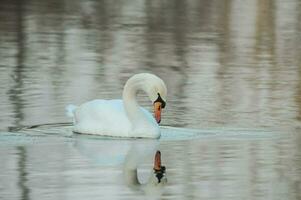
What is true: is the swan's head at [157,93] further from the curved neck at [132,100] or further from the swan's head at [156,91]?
the curved neck at [132,100]

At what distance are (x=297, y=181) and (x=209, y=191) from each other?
958mm

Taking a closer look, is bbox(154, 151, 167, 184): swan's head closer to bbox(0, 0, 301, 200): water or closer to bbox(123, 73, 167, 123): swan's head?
bbox(0, 0, 301, 200): water

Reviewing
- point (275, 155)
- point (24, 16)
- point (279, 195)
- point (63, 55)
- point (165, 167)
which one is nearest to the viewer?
point (279, 195)

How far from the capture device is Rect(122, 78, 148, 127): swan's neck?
1417 centimetres

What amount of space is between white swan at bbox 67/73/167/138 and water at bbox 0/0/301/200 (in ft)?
0.52

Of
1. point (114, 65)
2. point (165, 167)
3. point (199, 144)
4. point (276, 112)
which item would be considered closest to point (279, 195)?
point (165, 167)

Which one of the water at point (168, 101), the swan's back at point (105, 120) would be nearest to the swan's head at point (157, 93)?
the swan's back at point (105, 120)

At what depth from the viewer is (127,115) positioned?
1435 cm

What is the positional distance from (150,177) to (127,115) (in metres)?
2.96

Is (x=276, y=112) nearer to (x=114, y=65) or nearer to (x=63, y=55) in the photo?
(x=114, y=65)

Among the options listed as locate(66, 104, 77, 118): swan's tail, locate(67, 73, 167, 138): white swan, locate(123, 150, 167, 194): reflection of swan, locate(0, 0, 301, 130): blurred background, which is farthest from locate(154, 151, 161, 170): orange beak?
locate(66, 104, 77, 118): swan's tail

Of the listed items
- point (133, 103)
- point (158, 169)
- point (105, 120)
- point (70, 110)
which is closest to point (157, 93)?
point (133, 103)

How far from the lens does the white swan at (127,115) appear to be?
14055 mm

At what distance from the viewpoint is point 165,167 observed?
11.9 metres
